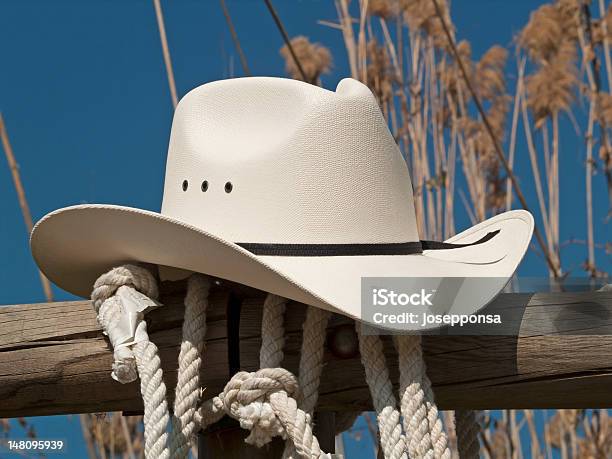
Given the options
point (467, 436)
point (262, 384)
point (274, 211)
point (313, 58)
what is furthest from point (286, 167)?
point (313, 58)

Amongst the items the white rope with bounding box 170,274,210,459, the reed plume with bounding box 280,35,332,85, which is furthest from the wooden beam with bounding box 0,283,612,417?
the reed plume with bounding box 280,35,332,85

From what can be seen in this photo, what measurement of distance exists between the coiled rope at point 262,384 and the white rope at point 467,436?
0.56 feet

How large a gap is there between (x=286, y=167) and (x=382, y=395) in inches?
11.4

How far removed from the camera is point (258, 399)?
110cm

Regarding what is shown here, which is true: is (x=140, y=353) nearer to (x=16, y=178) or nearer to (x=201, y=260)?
(x=201, y=260)

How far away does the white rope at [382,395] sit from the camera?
43.0 inches

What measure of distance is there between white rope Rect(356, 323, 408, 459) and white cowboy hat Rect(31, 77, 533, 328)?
8cm

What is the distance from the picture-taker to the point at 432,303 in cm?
113

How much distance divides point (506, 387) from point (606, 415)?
1.68 metres

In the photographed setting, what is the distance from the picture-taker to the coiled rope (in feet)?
3.59

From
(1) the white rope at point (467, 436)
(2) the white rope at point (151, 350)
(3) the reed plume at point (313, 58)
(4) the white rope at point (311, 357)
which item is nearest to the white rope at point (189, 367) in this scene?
(2) the white rope at point (151, 350)

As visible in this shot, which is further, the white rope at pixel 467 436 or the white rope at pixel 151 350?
the white rope at pixel 467 436

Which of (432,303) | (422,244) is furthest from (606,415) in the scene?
(432,303)

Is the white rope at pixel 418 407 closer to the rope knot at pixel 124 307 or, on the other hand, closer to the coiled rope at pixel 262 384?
the coiled rope at pixel 262 384
